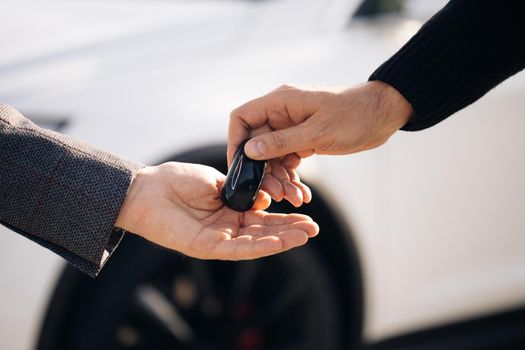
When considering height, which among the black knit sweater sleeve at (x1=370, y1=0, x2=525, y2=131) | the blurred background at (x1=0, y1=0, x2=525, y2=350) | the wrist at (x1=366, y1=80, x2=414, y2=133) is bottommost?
the blurred background at (x1=0, y1=0, x2=525, y2=350)

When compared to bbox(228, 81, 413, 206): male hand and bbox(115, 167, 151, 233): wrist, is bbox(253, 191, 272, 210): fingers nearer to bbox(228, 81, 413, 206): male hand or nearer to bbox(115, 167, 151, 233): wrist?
bbox(228, 81, 413, 206): male hand

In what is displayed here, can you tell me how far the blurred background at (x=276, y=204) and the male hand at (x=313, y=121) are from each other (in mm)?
518

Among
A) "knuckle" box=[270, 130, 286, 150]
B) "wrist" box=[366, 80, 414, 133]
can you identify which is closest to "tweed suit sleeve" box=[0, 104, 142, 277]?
"knuckle" box=[270, 130, 286, 150]

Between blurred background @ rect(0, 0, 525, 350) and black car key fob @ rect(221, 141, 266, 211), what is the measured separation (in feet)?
2.01

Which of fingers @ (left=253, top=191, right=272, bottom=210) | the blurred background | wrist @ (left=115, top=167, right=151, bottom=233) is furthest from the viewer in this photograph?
the blurred background

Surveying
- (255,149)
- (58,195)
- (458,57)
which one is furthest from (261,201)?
(458,57)

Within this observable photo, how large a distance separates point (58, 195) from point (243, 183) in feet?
1.50

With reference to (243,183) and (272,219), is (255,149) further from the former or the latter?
(272,219)

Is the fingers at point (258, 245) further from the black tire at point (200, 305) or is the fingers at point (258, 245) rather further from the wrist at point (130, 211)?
the black tire at point (200, 305)

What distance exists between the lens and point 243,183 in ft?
5.84

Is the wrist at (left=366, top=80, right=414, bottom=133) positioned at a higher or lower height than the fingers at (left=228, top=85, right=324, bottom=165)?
higher

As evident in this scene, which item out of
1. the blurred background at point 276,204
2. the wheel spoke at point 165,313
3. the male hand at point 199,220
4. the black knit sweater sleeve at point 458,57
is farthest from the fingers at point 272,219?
the wheel spoke at point 165,313

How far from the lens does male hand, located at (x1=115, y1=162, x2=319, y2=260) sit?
1712 millimetres

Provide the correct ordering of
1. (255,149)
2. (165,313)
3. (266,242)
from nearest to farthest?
(266,242)
(255,149)
(165,313)
